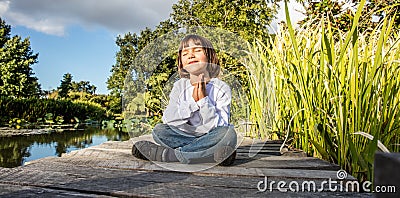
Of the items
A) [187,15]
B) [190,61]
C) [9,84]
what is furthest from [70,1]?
[190,61]

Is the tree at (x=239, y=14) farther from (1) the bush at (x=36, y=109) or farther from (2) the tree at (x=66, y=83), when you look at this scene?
(2) the tree at (x=66, y=83)

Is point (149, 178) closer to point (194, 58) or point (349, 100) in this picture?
point (194, 58)

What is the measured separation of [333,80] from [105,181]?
3.03ft

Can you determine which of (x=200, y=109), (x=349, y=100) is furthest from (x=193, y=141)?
(x=349, y=100)

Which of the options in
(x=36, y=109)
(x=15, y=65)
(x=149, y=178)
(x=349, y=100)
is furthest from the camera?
(x=15, y=65)

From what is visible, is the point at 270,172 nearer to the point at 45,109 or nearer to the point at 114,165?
the point at 114,165

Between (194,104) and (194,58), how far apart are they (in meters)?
0.20

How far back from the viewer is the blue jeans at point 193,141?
1197 millimetres

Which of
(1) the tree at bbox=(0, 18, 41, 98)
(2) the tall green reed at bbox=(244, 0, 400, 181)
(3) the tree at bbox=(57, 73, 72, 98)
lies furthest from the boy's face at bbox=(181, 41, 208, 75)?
(3) the tree at bbox=(57, 73, 72, 98)

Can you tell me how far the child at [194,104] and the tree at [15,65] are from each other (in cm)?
1672

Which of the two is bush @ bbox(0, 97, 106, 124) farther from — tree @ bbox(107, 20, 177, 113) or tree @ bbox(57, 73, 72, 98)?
tree @ bbox(57, 73, 72, 98)

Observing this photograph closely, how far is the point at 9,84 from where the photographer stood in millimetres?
15672

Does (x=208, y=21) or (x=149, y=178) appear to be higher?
(x=208, y=21)

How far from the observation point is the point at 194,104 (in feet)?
4.37
